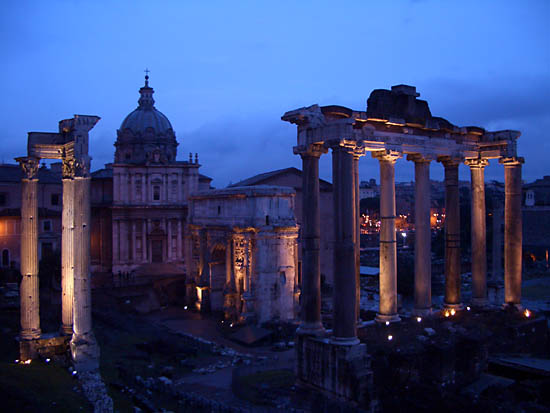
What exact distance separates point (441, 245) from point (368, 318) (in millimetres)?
35476

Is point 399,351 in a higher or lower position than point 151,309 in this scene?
higher

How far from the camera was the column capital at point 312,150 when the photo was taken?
1490cm

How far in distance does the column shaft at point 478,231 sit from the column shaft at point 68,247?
551 inches

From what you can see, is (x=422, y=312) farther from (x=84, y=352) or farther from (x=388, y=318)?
(x=84, y=352)

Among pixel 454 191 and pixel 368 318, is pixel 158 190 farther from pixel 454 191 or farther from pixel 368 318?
pixel 454 191

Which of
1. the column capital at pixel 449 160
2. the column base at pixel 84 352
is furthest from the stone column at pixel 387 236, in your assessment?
the column base at pixel 84 352

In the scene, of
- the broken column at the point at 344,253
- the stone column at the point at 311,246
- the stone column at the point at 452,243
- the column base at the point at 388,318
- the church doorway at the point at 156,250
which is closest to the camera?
the broken column at the point at 344,253

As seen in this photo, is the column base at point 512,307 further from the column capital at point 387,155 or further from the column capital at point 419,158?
the column capital at point 387,155

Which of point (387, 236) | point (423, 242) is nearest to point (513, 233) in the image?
point (423, 242)

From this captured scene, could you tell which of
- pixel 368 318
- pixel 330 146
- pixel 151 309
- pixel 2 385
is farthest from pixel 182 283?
pixel 330 146

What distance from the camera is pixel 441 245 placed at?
207ft

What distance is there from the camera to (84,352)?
17203mm

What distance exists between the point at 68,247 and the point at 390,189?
10896 millimetres

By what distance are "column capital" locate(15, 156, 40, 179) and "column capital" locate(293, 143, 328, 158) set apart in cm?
994
